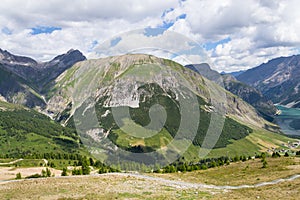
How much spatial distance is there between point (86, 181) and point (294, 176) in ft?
135

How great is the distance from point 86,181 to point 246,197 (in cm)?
3098

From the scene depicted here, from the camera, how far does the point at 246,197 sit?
44.3m

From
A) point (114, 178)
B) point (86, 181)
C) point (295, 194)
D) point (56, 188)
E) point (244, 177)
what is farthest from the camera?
point (244, 177)

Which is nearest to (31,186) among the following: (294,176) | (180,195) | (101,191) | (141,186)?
(101,191)

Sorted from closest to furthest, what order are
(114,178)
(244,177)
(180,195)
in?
(180,195)
(114,178)
(244,177)

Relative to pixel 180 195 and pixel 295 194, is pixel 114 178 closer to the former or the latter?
pixel 180 195

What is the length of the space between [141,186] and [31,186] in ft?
66.5

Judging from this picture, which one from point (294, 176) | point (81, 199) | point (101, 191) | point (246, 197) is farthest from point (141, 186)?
point (294, 176)

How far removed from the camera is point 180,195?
4781 cm

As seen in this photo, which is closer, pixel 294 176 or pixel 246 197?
pixel 246 197

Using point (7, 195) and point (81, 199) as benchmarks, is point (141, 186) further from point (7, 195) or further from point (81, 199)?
point (7, 195)

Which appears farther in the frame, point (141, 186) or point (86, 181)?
point (86, 181)

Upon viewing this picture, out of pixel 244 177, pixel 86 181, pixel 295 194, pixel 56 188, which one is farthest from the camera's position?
pixel 244 177

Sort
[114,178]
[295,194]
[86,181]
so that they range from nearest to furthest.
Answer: [295,194] < [86,181] < [114,178]
